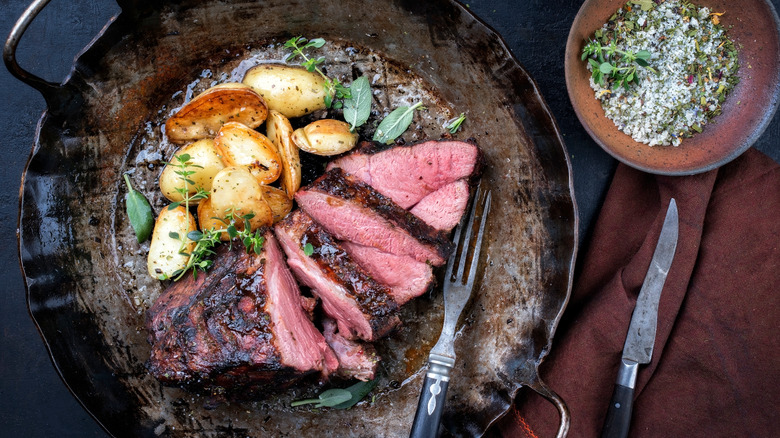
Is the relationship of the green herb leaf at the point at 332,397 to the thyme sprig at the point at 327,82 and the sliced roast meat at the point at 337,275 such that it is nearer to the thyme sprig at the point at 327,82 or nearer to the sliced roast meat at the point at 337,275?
the sliced roast meat at the point at 337,275

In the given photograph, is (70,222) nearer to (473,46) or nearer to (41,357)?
(41,357)

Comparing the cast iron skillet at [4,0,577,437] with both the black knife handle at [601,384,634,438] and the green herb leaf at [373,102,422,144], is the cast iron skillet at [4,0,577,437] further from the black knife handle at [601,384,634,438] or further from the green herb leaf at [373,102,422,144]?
the black knife handle at [601,384,634,438]

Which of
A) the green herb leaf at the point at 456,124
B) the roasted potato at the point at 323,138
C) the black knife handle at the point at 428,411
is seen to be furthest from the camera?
the green herb leaf at the point at 456,124

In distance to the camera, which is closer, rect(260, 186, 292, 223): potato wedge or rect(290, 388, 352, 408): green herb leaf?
rect(260, 186, 292, 223): potato wedge

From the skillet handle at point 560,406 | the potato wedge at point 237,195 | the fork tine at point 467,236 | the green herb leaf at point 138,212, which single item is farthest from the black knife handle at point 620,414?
the green herb leaf at point 138,212

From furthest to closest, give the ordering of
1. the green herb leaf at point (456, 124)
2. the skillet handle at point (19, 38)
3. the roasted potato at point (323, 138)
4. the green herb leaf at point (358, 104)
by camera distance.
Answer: the green herb leaf at point (456, 124) < the green herb leaf at point (358, 104) < the roasted potato at point (323, 138) < the skillet handle at point (19, 38)

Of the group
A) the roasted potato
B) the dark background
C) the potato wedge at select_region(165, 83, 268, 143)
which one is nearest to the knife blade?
the dark background

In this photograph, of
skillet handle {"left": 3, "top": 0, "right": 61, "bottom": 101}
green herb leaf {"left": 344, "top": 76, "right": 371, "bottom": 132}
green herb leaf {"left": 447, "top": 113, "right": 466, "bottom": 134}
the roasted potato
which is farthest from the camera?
green herb leaf {"left": 447, "top": 113, "right": 466, "bottom": 134}
